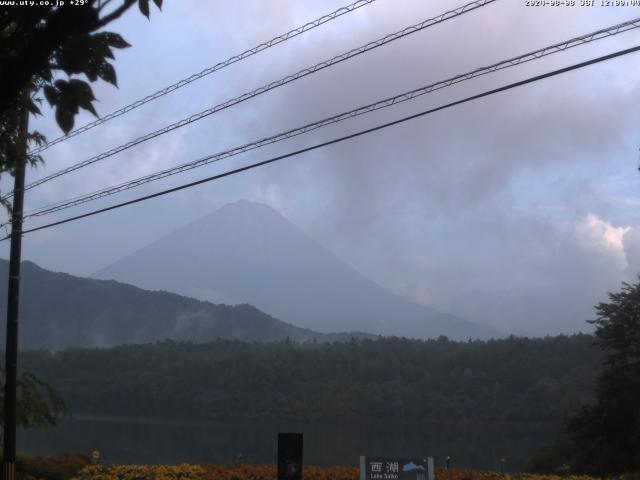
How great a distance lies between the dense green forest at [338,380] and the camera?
76.1 meters

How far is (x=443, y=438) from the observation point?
54562mm

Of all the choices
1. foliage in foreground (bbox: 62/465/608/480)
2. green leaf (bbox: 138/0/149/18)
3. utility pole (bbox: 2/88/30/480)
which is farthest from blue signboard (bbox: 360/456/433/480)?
green leaf (bbox: 138/0/149/18)

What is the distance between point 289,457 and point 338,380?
280ft

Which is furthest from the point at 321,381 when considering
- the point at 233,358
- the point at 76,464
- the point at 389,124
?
the point at 389,124

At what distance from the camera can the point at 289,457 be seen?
39.2 ft

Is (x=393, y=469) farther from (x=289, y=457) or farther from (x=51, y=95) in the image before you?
(x=51, y=95)

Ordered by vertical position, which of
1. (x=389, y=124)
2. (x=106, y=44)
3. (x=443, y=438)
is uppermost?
(x=389, y=124)

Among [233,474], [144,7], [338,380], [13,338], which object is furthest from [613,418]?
[338,380]

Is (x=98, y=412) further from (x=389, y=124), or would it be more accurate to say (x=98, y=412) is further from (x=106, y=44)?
(x=106, y=44)

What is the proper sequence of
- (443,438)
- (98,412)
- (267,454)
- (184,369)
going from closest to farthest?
(267,454) < (443,438) < (98,412) < (184,369)

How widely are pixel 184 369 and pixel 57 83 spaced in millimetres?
91751

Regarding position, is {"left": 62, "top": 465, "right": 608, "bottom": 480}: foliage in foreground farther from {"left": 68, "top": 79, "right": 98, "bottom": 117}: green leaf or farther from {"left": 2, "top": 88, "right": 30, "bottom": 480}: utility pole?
{"left": 68, "top": 79, "right": 98, "bottom": 117}: green leaf

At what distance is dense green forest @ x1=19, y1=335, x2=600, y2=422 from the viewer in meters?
76.1

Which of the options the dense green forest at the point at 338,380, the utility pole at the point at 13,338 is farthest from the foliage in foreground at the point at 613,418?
the dense green forest at the point at 338,380
